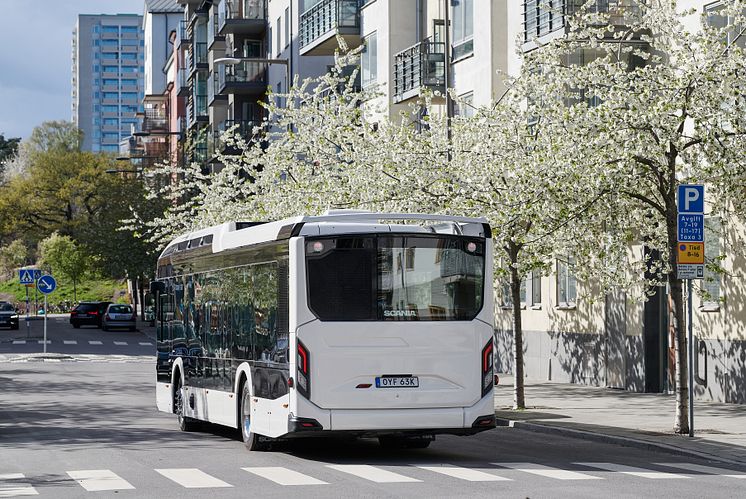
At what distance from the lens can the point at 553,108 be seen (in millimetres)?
20609

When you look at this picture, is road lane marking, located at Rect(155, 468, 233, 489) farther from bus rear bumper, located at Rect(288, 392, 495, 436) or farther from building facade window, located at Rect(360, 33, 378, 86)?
building facade window, located at Rect(360, 33, 378, 86)

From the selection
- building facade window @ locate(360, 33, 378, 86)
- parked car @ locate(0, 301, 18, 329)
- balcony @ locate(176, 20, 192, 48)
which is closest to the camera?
building facade window @ locate(360, 33, 378, 86)

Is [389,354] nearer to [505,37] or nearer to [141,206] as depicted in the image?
[505,37]

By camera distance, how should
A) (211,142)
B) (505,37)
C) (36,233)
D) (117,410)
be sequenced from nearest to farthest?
1. (117,410)
2. (505,37)
3. (211,142)
4. (36,233)

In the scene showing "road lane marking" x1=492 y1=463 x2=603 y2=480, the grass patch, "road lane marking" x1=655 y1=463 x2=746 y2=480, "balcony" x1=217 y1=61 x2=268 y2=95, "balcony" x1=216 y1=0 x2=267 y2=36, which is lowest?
"road lane marking" x1=655 y1=463 x2=746 y2=480

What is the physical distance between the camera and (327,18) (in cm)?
5041

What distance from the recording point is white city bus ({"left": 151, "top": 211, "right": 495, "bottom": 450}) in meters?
16.0

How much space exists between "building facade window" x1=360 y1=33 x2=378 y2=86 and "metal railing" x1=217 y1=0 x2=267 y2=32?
22.3 meters

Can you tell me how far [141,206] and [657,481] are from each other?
2630 inches

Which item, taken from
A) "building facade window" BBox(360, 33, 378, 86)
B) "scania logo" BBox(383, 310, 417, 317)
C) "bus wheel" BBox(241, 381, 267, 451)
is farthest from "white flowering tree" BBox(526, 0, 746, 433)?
"building facade window" BBox(360, 33, 378, 86)

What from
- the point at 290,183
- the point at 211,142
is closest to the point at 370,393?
the point at 290,183

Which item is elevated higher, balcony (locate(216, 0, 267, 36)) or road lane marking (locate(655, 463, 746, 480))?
balcony (locate(216, 0, 267, 36))

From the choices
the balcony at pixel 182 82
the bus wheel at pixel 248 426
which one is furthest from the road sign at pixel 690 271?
the balcony at pixel 182 82

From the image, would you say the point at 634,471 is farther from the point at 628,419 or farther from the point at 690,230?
the point at 628,419
